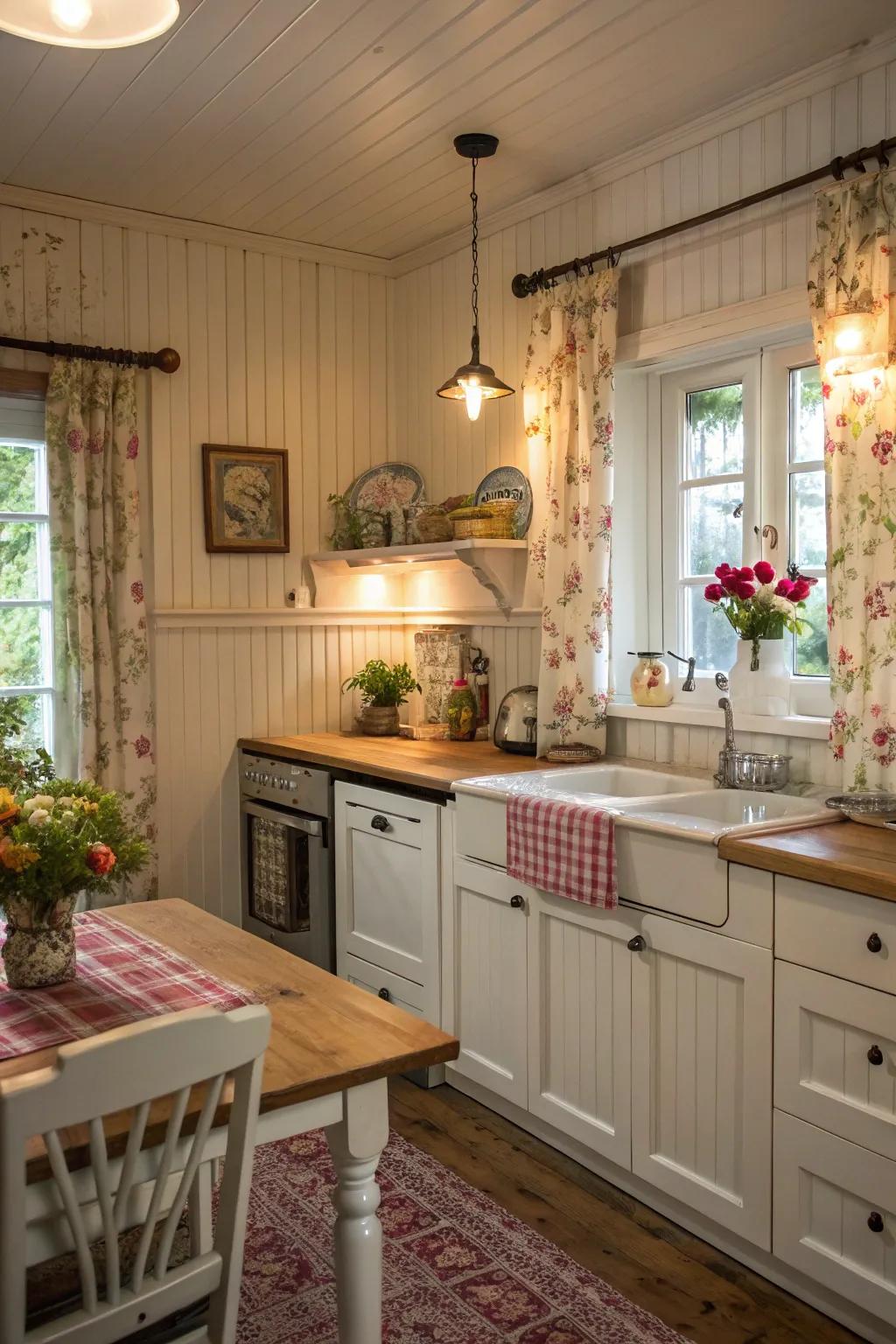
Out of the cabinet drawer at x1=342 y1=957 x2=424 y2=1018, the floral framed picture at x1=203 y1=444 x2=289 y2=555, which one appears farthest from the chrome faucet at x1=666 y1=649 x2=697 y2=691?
the floral framed picture at x1=203 y1=444 x2=289 y2=555

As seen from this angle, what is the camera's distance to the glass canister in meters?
3.29

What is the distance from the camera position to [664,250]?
3215 mm

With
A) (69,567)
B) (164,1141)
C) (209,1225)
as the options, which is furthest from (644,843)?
(69,567)

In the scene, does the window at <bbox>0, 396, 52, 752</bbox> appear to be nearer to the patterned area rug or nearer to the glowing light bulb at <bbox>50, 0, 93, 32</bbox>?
the patterned area rug

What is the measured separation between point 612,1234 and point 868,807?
3.55 ft

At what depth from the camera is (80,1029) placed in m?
1.62

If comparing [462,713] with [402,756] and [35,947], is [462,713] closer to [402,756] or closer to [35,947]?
[402,756]

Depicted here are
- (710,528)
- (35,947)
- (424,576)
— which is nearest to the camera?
(35,947)

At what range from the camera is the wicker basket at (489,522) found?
145 inches

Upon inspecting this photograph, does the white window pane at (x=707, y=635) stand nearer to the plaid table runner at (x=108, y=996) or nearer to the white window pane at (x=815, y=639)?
the white window pane at (x=815, y=639)

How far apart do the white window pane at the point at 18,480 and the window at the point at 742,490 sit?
203cm

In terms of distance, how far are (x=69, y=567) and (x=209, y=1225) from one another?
7.98 ft

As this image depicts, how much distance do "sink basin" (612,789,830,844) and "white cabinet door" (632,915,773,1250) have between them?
208mm

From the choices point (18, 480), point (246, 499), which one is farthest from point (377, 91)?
point (18, 480)
